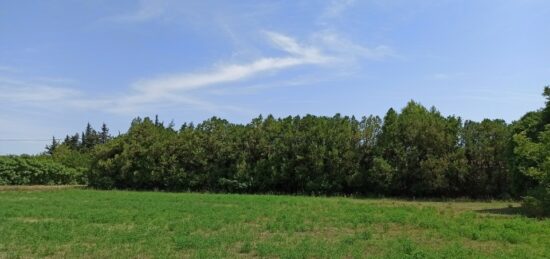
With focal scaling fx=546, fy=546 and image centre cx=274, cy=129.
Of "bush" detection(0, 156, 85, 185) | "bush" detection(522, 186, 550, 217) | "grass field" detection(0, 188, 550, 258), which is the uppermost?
"bush" detection(0, 156, 85, 185)

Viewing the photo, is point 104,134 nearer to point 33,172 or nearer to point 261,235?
point 33,172

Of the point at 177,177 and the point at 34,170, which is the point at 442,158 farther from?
the point at 34,170

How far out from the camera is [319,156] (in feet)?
125

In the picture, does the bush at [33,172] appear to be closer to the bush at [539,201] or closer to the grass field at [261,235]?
the grass field at [261,235]

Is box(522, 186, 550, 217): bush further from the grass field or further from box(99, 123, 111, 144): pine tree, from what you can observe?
box(99, 123, 111, 144): pine tree

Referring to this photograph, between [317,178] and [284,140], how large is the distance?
3.87m

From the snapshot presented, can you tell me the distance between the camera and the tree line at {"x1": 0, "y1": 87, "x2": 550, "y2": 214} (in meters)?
35.2

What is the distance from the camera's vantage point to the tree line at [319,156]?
3519cm

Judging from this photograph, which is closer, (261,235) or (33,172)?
(261,235)

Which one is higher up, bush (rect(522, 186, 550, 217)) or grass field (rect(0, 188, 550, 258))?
bush (rect(522, 186, 550, 217))

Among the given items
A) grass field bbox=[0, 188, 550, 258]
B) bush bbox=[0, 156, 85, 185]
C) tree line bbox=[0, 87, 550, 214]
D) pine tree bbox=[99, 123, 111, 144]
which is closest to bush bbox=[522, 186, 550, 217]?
grass field bbox=[0, 188, 550, 258]

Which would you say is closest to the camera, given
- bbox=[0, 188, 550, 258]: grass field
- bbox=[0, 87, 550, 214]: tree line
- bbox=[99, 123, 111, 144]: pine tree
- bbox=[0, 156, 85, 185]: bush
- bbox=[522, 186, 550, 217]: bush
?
bbox=[0, 188, 550, 258]: grass field

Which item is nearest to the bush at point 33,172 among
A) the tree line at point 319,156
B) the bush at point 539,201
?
the tree line at point 319,156

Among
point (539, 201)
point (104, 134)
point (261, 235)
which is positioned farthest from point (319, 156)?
point (104, 134)
